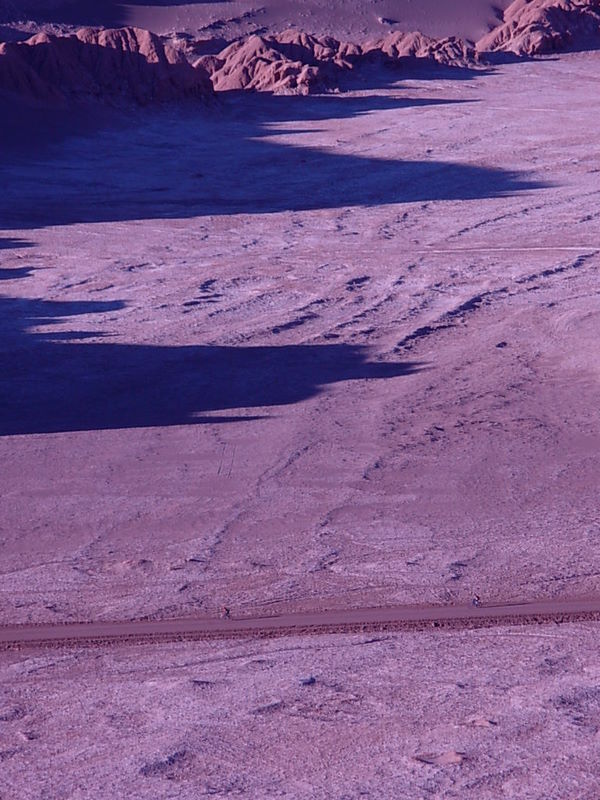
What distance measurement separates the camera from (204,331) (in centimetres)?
1285

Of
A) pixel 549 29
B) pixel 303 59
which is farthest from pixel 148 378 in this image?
pixel 549 29

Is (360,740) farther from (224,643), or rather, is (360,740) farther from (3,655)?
(3,655)

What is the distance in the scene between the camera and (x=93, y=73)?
3366cm

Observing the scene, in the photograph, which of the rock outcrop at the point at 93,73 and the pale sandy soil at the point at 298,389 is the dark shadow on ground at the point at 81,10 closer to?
the rock outcrop at the point at 93,73

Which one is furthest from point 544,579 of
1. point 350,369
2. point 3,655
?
point 350,369

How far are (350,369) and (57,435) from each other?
3141mm

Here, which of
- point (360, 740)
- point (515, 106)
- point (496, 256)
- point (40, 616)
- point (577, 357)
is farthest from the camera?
point (515, 106)

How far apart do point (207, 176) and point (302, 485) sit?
1761cm

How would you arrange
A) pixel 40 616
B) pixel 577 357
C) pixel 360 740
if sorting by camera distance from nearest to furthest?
pixel 360 740, pixel 40 616, pixel 577 357

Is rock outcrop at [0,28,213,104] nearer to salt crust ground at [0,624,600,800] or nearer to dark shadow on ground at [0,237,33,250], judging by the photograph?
dark shadow on ground at [0,237,33,250]

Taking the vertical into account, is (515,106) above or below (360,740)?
above

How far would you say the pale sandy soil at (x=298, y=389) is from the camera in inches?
262

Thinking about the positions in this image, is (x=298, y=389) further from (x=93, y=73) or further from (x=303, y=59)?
(x=303, y=59)

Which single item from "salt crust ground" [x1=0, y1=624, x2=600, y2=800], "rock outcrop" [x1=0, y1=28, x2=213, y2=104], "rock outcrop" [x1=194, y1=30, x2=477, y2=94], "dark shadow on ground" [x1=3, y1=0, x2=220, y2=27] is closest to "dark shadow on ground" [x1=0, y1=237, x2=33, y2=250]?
"rock outcrop" [x1=0, y1=28, x2=213, y2=104]
